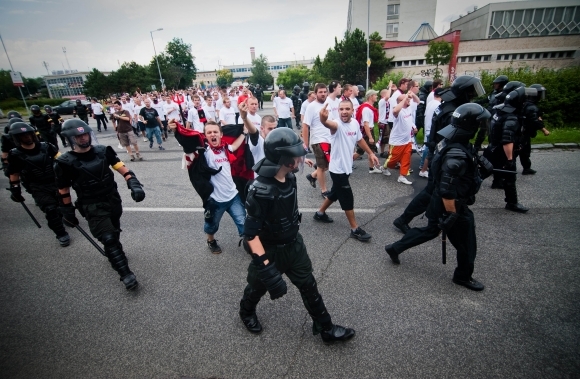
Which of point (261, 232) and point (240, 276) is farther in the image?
point (240, 276)

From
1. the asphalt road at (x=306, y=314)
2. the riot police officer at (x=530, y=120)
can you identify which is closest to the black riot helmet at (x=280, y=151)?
the asphalt road at (x=306, y=314)

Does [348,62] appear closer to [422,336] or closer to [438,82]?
[438,82]

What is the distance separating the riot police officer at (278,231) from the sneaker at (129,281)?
6.01 feet

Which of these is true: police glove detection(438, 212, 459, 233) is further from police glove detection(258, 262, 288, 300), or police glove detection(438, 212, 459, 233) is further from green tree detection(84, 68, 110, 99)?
green tree detection(84, 68, 110, 99)

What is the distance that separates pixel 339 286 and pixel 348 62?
38488mm

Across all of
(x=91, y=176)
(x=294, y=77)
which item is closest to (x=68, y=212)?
(x=91, y=176)

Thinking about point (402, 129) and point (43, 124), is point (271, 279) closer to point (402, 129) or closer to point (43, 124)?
point (402, 129)

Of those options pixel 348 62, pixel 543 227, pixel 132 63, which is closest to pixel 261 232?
pixel 543 227

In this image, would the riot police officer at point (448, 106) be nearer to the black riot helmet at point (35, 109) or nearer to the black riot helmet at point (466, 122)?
the black riot helmet at point (466, 122)

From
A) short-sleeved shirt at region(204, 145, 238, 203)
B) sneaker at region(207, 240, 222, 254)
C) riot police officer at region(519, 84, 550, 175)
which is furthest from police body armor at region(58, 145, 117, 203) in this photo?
riot police officer at region(519, 84, 550, 175)

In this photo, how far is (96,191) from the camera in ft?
11.2

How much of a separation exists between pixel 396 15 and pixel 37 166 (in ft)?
257

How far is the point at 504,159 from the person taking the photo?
4914mm

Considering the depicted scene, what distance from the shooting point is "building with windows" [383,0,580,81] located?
39062 mm
